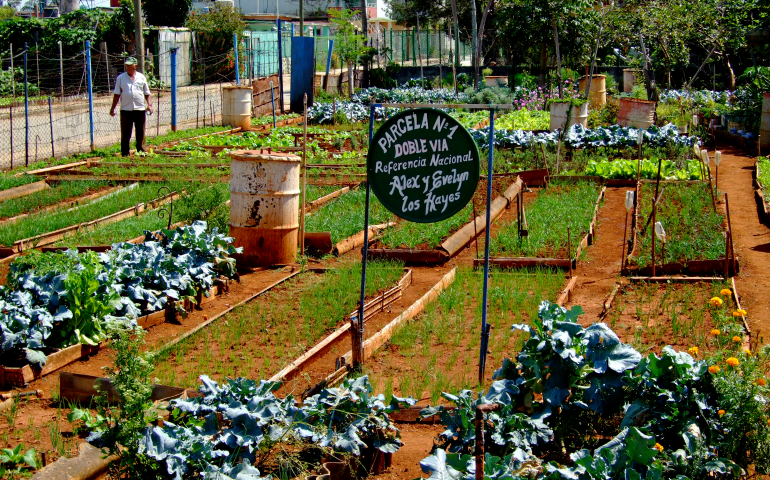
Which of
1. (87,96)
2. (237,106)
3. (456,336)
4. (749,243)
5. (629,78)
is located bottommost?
(456,336)

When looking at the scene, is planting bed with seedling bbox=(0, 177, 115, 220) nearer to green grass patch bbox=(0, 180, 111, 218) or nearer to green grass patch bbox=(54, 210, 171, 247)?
green grass patch bbox=(0, 180, 111, 218)

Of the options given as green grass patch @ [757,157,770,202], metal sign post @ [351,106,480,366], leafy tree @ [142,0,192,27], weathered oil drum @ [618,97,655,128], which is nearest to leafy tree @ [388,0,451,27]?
leafy tree @ [142,0,192,27]

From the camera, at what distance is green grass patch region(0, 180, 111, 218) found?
1112 cm

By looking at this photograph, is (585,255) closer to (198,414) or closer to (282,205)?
(282,205)

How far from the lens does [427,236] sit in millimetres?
10117

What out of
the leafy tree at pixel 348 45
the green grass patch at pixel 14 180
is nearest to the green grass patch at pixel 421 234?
the green grass patch at pixel 14 180

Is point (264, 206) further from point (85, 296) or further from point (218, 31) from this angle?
point (218, 31)

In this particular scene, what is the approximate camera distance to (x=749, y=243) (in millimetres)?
9953

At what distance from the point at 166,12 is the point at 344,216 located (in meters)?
30.2

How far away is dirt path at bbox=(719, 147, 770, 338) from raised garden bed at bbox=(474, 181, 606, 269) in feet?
5.93

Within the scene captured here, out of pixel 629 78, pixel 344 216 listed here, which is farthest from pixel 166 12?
pixel 344 216

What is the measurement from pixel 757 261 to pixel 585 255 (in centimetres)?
193

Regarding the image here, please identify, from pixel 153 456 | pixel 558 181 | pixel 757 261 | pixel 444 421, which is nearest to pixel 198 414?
pixel 153 456

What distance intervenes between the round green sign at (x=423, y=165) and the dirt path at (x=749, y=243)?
2669mm
